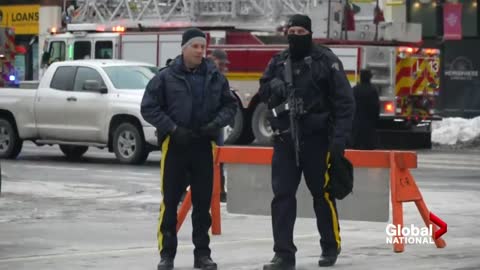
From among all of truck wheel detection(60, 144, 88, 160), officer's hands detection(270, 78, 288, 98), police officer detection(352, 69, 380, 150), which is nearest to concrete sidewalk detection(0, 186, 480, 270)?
officer's hands detection(270, 78, 288, 98)

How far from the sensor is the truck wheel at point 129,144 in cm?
2188

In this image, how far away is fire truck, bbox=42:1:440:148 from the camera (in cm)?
2661

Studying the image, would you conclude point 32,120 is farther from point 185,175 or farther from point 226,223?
point 185,175

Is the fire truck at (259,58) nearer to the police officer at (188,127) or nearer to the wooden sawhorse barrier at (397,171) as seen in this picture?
the wooden sawhorse barrier at (397,171)

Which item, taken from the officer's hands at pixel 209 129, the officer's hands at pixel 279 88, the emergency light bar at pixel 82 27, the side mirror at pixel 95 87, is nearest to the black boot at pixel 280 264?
the officer's hands at pixel 209 129

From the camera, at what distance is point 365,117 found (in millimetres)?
18672

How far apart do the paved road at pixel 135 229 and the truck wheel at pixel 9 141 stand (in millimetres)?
2486

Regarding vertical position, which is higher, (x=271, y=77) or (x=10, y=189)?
(x=271, y=77)

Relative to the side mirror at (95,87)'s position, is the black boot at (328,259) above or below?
below

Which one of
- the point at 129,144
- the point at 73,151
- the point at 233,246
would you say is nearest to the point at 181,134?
the point at 233,246

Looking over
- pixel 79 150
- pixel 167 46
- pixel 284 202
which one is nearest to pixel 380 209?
pixel 284 202

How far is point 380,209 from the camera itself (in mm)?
11273

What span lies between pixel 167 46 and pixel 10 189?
38.7 feet

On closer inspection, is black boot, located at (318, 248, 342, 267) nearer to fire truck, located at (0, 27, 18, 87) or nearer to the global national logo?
the global national logo
